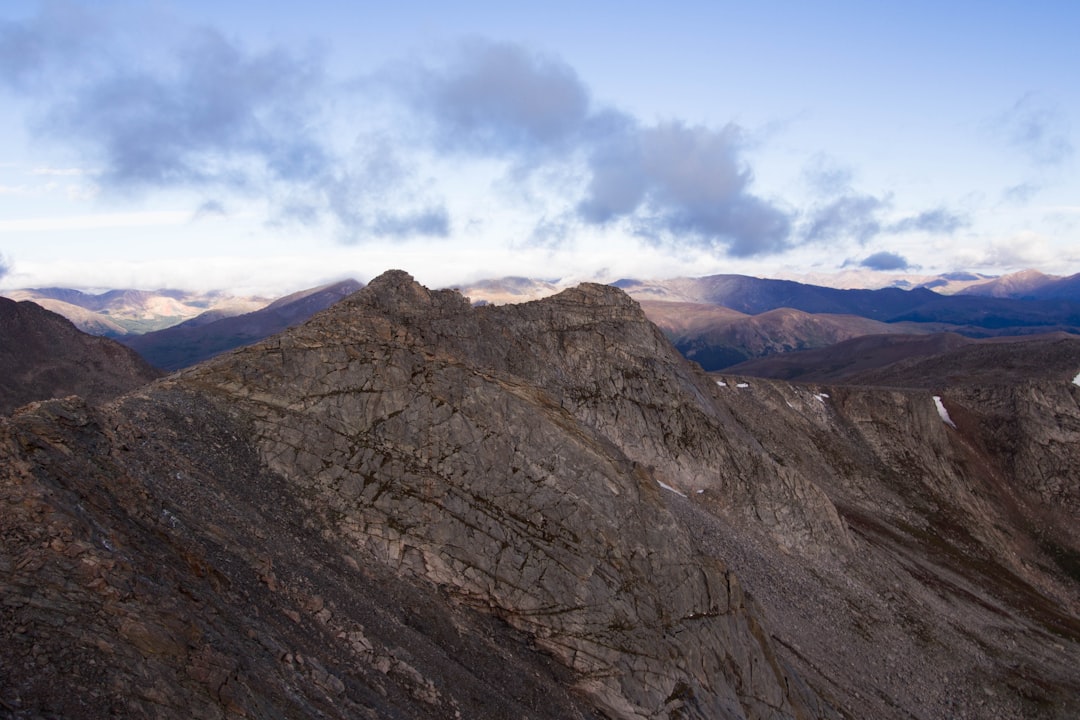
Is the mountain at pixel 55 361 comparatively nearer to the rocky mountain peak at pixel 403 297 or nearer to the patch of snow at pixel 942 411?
the rocky mountain peak at pixel 403 297

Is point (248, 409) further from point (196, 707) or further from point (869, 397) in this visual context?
point (869, 397)

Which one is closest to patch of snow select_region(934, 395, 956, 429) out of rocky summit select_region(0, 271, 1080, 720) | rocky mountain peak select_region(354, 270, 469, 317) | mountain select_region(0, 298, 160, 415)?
rocky summit select_region(0, 271, 1080, 720)

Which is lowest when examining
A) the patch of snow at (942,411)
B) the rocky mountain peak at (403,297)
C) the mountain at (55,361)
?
the patch of snow at (942,411)

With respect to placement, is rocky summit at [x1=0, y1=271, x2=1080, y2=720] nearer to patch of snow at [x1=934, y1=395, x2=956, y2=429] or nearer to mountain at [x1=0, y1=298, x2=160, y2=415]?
patch of snow at [x1=934, y1=395, x2=956, y2=429]

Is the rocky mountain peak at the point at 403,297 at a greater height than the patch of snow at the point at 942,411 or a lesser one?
greater

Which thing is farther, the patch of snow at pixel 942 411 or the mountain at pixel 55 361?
the patch of snow at pixel 942 411

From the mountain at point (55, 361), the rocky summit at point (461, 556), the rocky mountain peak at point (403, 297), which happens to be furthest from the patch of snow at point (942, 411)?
the mountain at point (55, 361)

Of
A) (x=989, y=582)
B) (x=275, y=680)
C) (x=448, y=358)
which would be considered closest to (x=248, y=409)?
(x=448, y=358)
